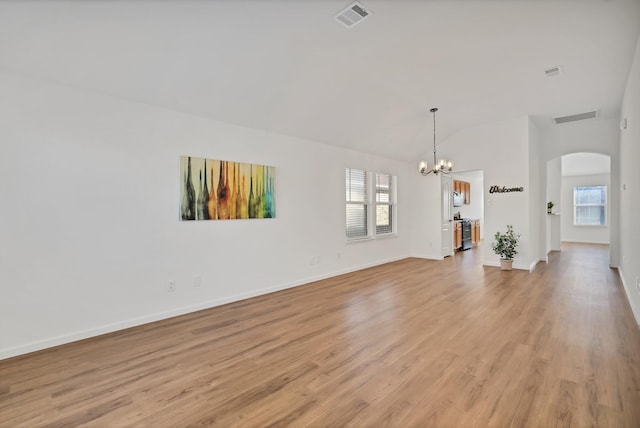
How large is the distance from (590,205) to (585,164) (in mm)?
1848

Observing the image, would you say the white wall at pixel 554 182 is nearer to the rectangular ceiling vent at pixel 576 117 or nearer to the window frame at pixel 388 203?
the rectangular ceiling vent at pixel 576 117

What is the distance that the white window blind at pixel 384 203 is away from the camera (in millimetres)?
6965

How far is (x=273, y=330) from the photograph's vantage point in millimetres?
3225

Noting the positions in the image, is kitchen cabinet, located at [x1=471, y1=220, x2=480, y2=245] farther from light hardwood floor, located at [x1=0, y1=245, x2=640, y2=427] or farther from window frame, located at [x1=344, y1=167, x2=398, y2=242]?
light hardwood floor, located at [x1=0, y1=245, x2=640, y2=427]

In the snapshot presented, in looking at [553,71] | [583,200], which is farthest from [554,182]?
[553,71]

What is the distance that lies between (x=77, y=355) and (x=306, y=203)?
351 centimetres

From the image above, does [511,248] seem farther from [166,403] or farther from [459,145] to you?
[166,403]

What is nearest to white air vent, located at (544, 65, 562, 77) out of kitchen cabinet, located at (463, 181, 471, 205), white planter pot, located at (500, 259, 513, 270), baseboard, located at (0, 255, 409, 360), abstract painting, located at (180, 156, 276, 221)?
white planter pot, located at (500, 259, 513, 270)

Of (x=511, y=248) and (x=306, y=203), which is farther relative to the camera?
(x=511, y=248)

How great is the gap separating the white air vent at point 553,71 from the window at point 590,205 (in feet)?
27.8

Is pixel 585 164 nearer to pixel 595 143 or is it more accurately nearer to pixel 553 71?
pixel 595 143

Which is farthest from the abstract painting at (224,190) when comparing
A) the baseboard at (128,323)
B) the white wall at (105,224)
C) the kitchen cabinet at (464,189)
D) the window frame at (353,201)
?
the kitchen cabinet at (464,189)

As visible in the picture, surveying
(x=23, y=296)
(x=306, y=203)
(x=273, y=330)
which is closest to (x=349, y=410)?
(x=273, y=330)

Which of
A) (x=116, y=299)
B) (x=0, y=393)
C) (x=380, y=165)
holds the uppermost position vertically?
(x=380, y=165)
